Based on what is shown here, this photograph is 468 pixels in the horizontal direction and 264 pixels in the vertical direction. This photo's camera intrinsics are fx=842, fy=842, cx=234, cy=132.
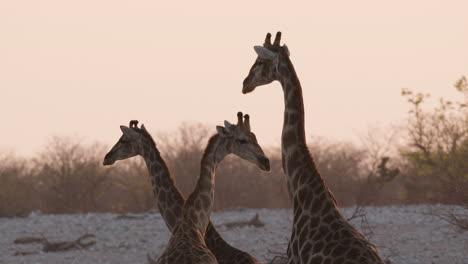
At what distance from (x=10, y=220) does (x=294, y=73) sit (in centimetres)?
1736

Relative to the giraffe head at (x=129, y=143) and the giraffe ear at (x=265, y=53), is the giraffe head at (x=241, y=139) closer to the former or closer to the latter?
the giraffe ear at (x=265, y=53)

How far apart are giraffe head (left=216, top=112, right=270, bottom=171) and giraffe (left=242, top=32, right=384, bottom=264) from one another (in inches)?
22.6

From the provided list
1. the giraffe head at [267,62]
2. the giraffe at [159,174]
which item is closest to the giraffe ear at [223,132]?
the giraffe at [159,174]

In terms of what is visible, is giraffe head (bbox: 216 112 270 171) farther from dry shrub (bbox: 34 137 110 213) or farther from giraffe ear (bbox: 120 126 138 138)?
dry shrub (bbox: 34 137 110 213)

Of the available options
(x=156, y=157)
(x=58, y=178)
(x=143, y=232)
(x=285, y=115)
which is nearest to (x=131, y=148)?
(x=156, y=157)

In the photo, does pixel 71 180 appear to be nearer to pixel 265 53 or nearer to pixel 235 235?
pixel 235 235

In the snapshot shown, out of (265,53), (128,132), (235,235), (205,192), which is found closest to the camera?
(265,53)

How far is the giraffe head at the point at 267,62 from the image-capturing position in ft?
22.9

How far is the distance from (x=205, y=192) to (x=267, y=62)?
4.12ft

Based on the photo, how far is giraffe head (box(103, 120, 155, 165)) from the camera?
8312 millimetres

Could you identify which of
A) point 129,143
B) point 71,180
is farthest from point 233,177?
point 129,143

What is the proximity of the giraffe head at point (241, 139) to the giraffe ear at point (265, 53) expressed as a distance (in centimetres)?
72

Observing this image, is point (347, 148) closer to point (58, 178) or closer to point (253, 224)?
point (58, 178)

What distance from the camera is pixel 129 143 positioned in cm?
841
